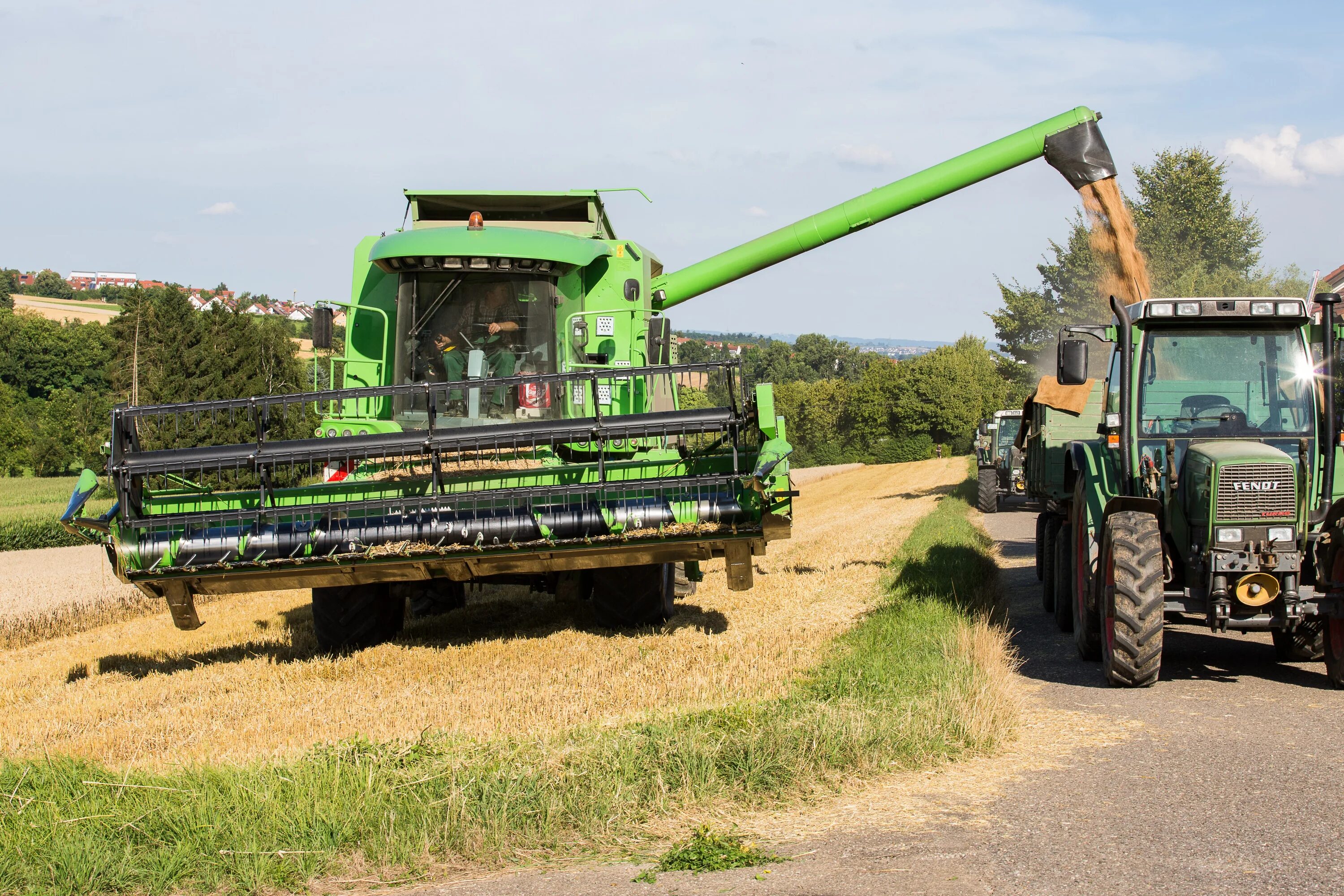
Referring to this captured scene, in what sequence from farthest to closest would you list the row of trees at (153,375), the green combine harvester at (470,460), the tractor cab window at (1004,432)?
the row of trees at (153,375) < the tractor cab window at (1004,432) < the green combine harvester at (470,460)

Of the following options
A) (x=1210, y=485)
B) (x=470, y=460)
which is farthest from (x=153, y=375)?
(x=1210, y=485)

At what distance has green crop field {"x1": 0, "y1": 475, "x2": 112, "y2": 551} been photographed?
3028 centimetres

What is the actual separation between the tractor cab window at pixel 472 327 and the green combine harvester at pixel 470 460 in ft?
0.05

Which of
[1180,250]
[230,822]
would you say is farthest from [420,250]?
[1180,250]

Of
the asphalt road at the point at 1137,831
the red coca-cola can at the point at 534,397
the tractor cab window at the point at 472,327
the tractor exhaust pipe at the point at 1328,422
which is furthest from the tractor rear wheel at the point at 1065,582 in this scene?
the tractor cab window at the point at 472,327

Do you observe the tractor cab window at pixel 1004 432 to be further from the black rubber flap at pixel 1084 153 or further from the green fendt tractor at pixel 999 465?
the black rubber flap at pixel 1084 153

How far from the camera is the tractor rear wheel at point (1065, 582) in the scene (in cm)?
1038

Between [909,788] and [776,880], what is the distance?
1.38 meters

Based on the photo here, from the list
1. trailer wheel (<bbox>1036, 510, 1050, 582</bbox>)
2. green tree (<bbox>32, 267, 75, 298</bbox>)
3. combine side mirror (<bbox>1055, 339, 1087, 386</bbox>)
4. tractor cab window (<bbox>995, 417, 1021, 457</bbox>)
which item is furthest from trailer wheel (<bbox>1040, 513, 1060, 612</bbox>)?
green tree (<bbox>32, 267, 75, 298</bbox>)

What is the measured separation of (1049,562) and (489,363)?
19.6 ft

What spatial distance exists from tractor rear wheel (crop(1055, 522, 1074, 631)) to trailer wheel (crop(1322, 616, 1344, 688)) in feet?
8.75

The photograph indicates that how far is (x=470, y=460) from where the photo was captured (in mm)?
8430

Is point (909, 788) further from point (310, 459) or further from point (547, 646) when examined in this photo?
point (310, 459)

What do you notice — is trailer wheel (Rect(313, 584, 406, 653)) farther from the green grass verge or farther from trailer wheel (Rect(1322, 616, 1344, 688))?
trailer wheel (Rect(1322, 616, 1344, 688))
